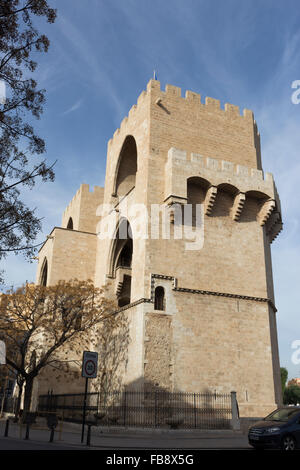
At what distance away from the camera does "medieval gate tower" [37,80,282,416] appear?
62.1ft

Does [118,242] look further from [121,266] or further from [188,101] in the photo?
[188,101]

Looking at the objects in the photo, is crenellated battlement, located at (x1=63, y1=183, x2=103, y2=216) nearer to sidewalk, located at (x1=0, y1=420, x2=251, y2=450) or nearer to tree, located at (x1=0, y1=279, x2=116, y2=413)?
tree, located at (x1=0, y1=279, x2=116, y2=413)

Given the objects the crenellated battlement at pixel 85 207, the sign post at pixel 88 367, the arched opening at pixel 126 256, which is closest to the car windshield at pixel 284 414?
the sign post at pixel 88 367

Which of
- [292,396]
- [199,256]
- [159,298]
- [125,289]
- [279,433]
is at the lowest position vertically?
[279,433]

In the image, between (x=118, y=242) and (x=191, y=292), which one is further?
(x=118, y=242)

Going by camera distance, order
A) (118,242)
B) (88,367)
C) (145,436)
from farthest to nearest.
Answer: (118,242)
(145,436)
(88,367)

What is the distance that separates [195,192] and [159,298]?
5.65 meters

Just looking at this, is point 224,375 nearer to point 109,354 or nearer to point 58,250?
point 109,354

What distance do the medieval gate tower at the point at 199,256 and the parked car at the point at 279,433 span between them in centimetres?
723

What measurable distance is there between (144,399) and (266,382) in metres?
5.96

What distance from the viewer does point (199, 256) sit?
20703 mm

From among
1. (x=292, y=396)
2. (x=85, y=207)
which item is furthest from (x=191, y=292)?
(x=292, y=396)

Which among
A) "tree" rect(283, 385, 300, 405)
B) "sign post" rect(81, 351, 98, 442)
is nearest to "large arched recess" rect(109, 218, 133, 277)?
"sign post" rect(81, 351, 98, 442)

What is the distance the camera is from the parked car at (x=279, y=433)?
34.9 feet
